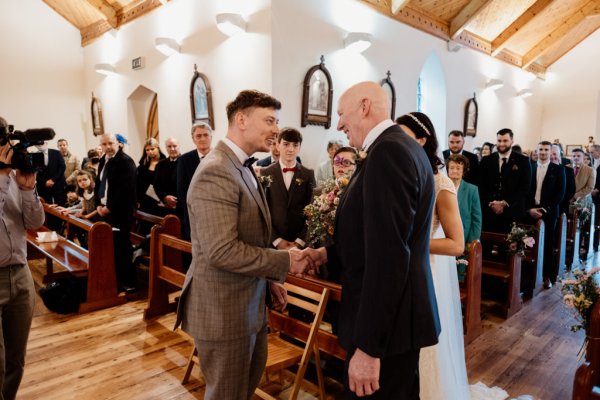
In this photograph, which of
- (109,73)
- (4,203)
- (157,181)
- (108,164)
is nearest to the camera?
(4,203)

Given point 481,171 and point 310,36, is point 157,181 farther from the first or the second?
point 481,171

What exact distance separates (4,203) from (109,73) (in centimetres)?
728

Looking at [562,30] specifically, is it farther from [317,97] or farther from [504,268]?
[504,268]

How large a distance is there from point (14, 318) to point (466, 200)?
12.1 feet

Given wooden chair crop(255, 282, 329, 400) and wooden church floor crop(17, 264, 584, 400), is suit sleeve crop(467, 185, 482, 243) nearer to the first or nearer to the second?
wooden church floor crop(17, 264, 584, 400)

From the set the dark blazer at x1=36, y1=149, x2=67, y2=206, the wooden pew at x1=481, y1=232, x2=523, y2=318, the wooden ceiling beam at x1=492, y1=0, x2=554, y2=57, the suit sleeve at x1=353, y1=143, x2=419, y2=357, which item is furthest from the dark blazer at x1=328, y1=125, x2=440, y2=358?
the wooden ceiling beam at x1=492, y1=0, x2=554, y2=57

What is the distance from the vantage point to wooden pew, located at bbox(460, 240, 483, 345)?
11.5 feet

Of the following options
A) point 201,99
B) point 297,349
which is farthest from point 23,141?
point 201,99

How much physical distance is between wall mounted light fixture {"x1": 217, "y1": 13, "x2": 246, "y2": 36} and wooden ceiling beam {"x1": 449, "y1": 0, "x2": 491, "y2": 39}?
172 inches

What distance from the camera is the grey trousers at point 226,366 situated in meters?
1.65

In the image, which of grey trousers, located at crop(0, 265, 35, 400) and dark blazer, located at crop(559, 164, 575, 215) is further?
dark blazer, located at crop(559, 164, 575, 215)

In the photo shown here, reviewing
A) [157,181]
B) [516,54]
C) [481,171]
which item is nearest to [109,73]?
[157,181]

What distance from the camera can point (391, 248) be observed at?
1.23 metres

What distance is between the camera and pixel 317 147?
18.7 feet
